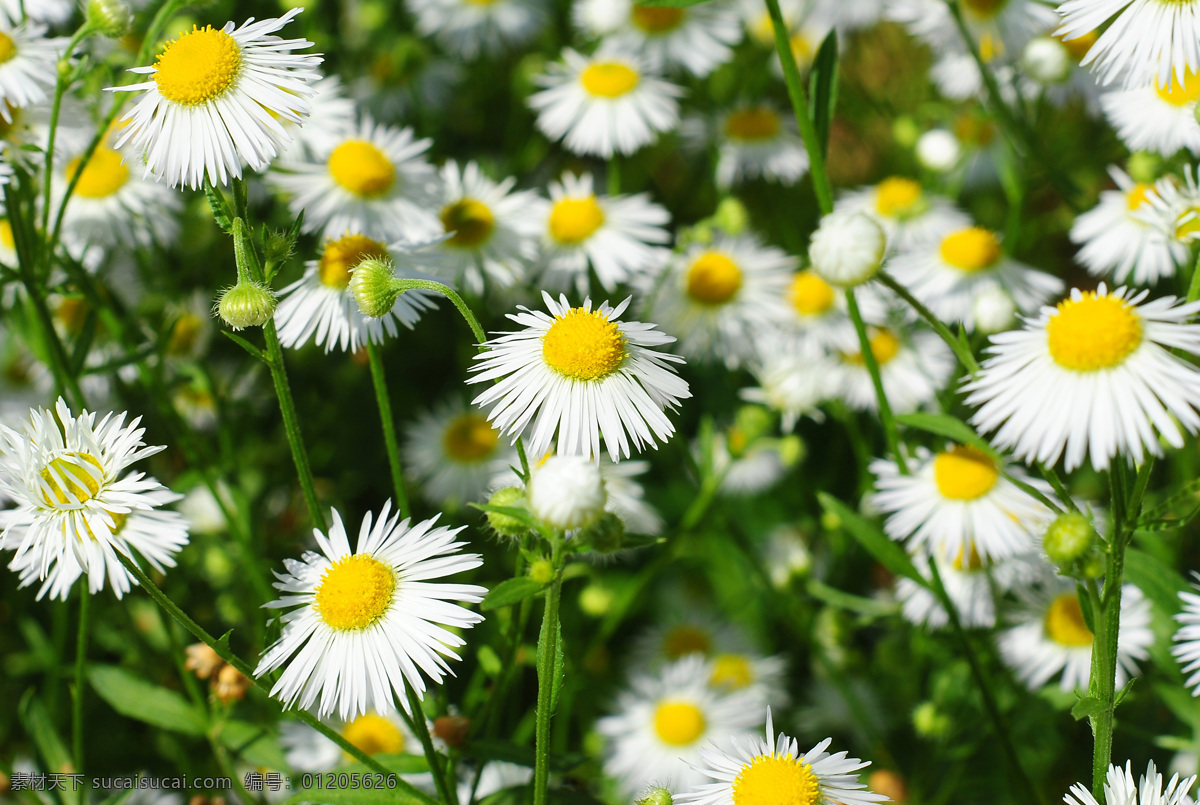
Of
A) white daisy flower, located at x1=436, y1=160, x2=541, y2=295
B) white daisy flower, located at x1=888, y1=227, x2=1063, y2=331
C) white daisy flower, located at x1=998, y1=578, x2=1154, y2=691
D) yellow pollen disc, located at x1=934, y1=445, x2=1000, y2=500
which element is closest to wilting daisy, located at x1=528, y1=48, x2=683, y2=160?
white daisy flower, located at x1=436, y1=160, x2=541, y2=295

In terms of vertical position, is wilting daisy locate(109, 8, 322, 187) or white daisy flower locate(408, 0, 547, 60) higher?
white daisy flower locate(408, 0, 547, 60)

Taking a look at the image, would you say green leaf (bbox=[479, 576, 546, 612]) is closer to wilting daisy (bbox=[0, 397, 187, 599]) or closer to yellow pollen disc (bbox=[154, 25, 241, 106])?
wilting daisy (bbox=[0, 397, 187, 599])

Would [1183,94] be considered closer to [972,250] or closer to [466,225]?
[972,250]

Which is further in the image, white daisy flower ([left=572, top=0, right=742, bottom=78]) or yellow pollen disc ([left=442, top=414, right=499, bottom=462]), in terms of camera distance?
white daisy flower ([left=572, top=0, right=742, bottom=78])

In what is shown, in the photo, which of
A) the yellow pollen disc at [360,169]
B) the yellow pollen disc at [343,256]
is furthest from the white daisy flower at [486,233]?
the yellow pollen disc at [343,256]

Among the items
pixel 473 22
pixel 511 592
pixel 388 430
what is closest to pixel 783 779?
pixel 511 592

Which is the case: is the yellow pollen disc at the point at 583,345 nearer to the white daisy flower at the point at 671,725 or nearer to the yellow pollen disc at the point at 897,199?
the white daisy flower at the point at 671,725

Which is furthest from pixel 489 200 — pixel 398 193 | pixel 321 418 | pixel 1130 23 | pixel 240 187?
pixel 1130 23
